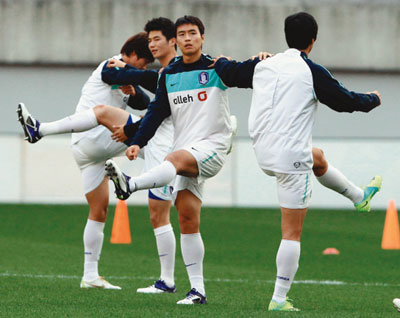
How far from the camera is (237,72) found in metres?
6.57

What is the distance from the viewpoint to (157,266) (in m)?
10.5

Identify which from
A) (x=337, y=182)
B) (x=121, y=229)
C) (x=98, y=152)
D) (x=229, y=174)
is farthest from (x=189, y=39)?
(x=229, y=174)

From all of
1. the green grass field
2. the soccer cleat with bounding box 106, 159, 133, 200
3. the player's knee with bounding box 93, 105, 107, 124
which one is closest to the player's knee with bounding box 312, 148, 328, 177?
the green grass field

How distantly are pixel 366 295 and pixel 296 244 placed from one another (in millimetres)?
1837

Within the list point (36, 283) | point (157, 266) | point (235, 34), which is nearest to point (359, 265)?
point (157, 266)

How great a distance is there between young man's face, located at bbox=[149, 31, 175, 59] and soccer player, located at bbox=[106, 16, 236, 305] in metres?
0.92

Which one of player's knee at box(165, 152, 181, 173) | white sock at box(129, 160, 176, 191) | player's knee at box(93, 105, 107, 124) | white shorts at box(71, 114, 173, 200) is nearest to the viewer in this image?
white sock at box(129, 160, 176, 191)

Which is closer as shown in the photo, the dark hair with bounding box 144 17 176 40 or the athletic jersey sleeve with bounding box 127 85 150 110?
the dark hair with bounding box 144 17 176 40

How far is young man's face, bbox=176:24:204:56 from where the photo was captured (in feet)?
22.2

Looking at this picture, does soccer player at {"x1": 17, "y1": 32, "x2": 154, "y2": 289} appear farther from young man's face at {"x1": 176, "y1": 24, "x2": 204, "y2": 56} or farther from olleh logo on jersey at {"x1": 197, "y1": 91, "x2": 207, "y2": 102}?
olleh logo on jersey at {"x1": 197, "y1": 91, "x2": 207, "y2": 102}

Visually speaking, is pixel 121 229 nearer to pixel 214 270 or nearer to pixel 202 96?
pixel 214 270

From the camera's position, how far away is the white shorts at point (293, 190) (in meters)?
6.29

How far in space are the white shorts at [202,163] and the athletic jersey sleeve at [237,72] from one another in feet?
1.57

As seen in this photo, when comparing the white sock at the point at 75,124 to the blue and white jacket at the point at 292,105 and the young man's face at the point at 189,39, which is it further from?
the blue and white jacket at the point at 292,105
